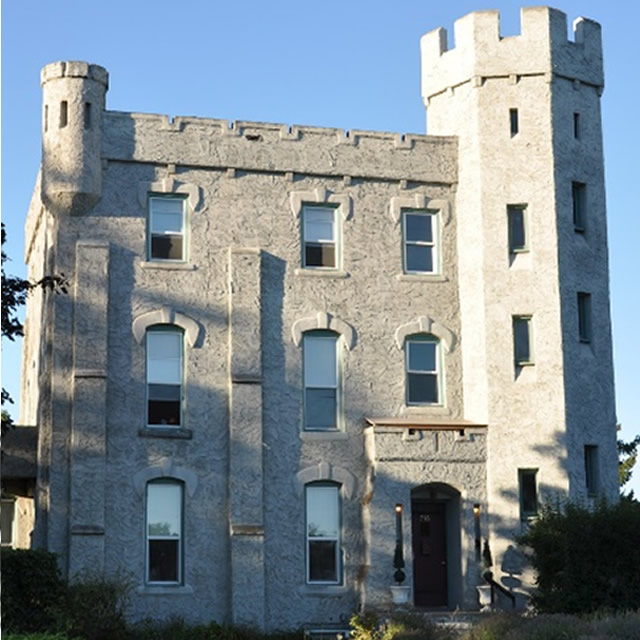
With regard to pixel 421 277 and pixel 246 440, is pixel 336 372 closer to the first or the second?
pixel 246 440

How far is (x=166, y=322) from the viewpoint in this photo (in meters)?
30.4

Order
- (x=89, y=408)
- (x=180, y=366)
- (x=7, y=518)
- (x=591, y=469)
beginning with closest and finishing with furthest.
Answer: (x=89, y=408), (x=180, y=366), (x=591, y=469), (x=7, y=518)

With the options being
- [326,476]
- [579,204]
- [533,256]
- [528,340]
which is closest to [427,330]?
[528,340]

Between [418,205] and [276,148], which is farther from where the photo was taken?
[418,205]

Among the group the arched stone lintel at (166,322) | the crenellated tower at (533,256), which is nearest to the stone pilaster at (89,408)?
the arched stone lintel at (166,322)

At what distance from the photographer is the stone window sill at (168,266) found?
3056cm

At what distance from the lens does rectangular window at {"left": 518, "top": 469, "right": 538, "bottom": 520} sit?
30875 mm

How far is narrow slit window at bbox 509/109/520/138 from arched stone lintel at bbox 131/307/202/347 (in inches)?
334

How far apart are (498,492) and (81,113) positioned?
12179mm

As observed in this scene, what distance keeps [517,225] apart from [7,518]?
1521cm

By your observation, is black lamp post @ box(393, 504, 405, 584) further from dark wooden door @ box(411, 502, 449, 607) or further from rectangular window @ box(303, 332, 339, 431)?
rectangular window @ box(303, 332, 339, 431)

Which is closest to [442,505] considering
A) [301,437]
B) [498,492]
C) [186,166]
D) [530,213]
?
[498,492]

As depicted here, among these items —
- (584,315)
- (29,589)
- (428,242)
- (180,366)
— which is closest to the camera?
(29,589)

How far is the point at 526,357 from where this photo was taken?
31.5 metres
